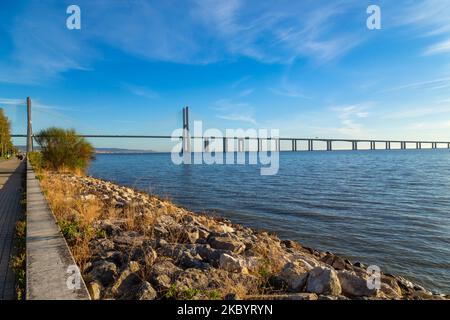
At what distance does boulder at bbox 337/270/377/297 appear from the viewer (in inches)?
179

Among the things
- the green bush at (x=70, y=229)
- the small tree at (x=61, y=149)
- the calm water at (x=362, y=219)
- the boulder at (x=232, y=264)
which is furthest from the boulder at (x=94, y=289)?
the small tree at (x=61, y=149)

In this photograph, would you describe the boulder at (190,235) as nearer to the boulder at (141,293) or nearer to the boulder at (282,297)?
the boulder at (141,293)

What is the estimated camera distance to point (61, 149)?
2514 centimetres

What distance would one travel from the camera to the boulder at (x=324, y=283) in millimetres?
4309

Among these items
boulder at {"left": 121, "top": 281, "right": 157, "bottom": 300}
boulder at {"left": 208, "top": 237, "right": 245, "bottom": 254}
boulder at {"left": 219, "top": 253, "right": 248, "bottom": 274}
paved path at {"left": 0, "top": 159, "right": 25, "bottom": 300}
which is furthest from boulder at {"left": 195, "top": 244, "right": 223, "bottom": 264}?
paved path at {"left": 0, "top": 159, "right": 25, "bottom": 300}

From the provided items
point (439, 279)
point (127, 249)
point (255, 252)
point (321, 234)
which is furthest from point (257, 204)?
point (127, 249)

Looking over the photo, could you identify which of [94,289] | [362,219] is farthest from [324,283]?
[362,219]

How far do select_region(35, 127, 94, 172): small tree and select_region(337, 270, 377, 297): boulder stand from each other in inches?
954

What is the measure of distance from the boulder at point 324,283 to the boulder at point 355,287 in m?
0.27

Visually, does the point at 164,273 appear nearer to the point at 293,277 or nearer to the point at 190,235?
the point at 293,277
